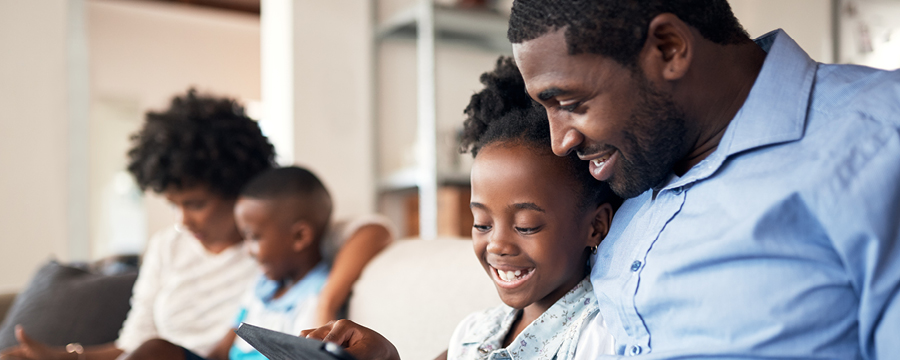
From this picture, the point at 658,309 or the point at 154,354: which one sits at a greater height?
the point at 658,309

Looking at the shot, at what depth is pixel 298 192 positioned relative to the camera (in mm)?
1700

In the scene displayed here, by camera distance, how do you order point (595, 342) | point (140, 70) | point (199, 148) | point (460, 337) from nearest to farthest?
point (595, 342) < point (460, 337) < point (199, 148) < point (140, 70)

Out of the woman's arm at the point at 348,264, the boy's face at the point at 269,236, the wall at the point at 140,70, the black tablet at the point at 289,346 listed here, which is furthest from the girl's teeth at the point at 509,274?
the wall at the point at 140,70

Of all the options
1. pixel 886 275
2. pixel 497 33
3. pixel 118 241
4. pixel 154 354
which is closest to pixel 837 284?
pixel 886 275

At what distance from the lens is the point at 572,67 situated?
775 mm

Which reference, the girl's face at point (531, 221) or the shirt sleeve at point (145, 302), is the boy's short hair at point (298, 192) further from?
the girl's face at point (531, 221)

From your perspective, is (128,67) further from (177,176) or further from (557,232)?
(557,232)

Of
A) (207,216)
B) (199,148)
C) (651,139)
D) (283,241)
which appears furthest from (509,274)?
(199,148)

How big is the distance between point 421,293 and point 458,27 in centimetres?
201

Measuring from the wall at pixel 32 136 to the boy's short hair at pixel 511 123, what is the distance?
288 cm

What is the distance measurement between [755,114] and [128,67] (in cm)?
585

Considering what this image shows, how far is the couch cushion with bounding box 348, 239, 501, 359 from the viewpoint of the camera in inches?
51.9

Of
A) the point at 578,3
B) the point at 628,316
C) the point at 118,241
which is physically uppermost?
the point at 578,3

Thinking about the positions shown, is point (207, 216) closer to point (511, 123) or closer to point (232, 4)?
point (511, 123)
